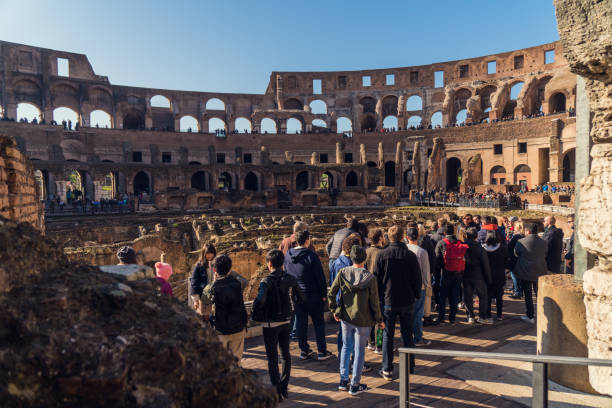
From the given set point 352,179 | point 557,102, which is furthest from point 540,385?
point 557,102

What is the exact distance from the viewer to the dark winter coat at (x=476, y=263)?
5.75m

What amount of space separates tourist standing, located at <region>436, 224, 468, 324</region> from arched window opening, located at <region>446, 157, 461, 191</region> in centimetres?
3729

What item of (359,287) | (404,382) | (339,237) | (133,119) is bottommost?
(404,382)

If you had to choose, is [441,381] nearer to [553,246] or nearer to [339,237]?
[339,237]

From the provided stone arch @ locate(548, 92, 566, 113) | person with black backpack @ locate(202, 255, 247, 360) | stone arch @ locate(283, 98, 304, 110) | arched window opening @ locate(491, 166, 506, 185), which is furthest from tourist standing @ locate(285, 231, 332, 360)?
stone arch @ locate(283, 98, 304, 110)

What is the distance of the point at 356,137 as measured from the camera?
140 feet

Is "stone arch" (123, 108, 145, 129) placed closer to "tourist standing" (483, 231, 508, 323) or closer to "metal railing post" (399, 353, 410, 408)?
"tourist standing" (483, 231, 508, 323)

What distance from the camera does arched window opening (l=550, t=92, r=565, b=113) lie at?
37.5m

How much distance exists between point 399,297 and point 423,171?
120 ft

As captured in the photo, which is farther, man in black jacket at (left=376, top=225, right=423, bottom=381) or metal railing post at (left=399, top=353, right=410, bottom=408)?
man in black jacket at (left=376, top=225, right=423, bottom=381)

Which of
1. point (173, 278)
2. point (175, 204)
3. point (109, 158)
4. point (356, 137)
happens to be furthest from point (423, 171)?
point (173, 278)

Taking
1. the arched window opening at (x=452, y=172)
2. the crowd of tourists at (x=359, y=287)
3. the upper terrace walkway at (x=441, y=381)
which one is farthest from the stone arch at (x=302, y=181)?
the upper terrace walkway at (x=441, y=381)

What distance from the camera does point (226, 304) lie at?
3621 millimetres

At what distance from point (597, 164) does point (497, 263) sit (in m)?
3.18
